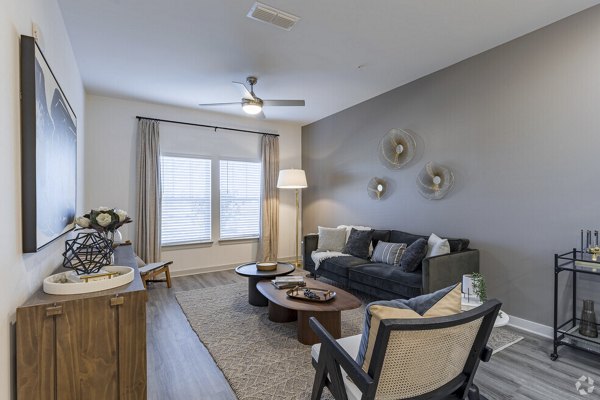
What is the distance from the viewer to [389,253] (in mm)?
3844

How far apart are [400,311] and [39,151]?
73.2 inches

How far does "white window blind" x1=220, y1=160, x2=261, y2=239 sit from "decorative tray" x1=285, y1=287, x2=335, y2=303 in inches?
121

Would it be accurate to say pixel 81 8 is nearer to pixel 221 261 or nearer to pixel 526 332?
pixel 221 261

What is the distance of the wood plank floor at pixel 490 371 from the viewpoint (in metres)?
2.04

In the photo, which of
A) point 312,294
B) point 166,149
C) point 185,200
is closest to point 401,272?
point 312,294

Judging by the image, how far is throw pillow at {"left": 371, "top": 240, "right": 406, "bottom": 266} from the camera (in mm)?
3768

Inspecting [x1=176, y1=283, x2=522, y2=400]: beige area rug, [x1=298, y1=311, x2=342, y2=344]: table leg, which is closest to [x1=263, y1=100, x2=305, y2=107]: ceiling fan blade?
[x1=298, y1=311, x2=342, y2=344]: table leg

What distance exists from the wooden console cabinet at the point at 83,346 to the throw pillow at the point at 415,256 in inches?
107

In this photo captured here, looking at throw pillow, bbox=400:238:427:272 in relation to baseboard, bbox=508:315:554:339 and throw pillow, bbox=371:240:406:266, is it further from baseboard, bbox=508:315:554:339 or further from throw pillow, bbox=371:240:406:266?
baseboard, bbox=508:315:554:339

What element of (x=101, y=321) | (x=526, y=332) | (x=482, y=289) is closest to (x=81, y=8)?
(x=101, y=321)

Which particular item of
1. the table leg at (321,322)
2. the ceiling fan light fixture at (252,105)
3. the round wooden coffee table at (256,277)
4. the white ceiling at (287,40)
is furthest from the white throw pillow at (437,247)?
the ceiling fan light fixture at (252,105)

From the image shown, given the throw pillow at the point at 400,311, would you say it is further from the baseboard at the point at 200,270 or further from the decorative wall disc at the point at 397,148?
the baseboard at the point at 200,270

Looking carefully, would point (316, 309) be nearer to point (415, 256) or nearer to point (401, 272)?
point (401, 272)

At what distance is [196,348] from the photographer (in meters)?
2.66
